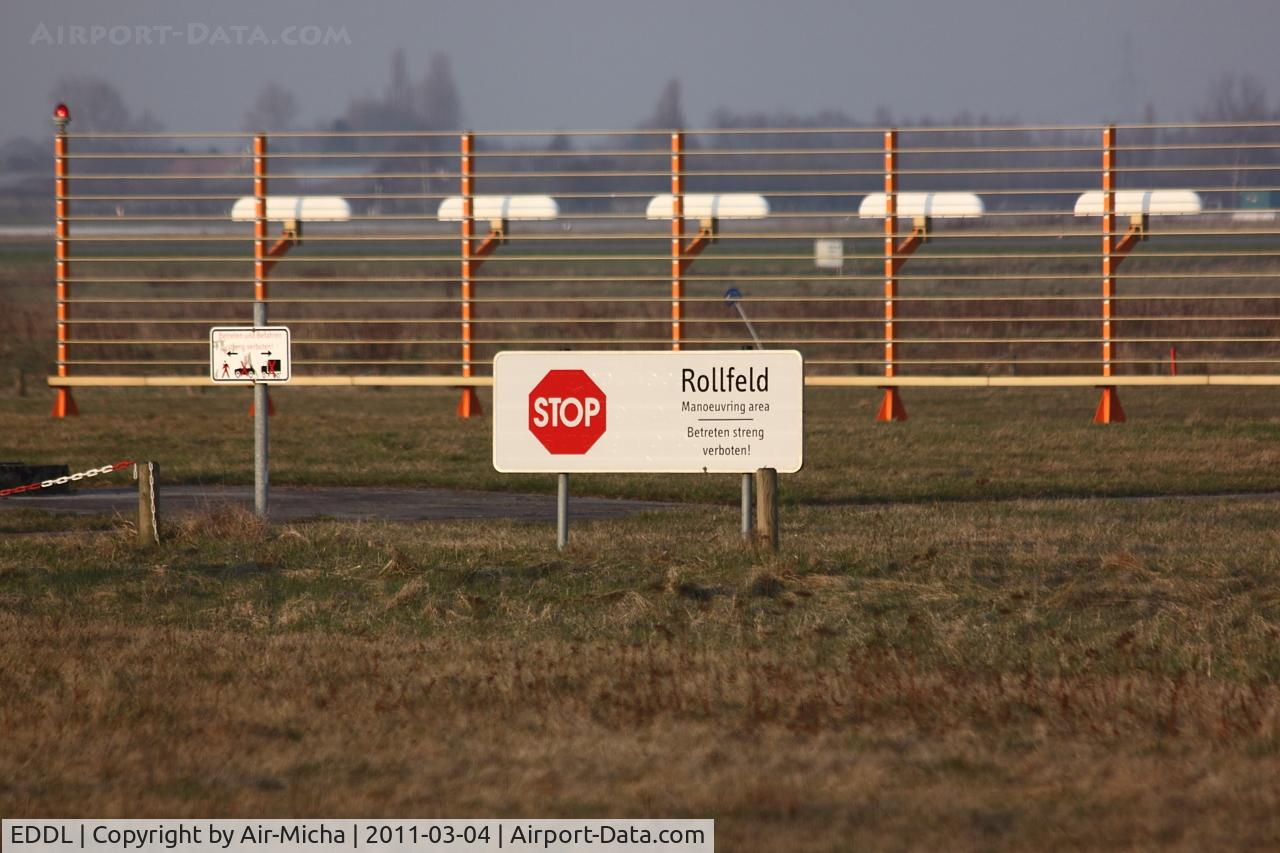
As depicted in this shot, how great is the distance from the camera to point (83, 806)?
19.9ft

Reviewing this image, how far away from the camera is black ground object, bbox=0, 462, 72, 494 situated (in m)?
16.2

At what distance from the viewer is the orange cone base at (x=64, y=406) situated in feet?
81.4

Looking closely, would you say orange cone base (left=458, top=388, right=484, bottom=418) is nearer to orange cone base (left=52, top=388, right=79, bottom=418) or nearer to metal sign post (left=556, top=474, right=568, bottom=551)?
orange cone base (left=52, top=388, right=79, bottom=418)

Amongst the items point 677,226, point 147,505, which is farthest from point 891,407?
point 147,505

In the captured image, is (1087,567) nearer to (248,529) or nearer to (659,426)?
(659,426)

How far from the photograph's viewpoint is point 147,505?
12414 mm

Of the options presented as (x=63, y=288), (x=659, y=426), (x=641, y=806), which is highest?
(x=63, y=288)

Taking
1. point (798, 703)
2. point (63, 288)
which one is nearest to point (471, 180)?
point (63, 288)

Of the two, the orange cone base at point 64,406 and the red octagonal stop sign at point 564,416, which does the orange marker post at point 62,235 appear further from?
the red octagonal stop sign at point 564,416

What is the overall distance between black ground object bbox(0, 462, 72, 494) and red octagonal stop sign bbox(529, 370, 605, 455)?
6010mm

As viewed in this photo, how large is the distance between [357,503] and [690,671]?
27.9ft

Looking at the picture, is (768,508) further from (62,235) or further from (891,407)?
(62,235)

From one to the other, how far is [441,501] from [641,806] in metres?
10.6

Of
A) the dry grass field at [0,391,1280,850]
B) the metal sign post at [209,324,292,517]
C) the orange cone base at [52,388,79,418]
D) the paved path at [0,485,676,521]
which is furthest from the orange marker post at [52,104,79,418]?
the metal sign post at [209,324,292,517]
